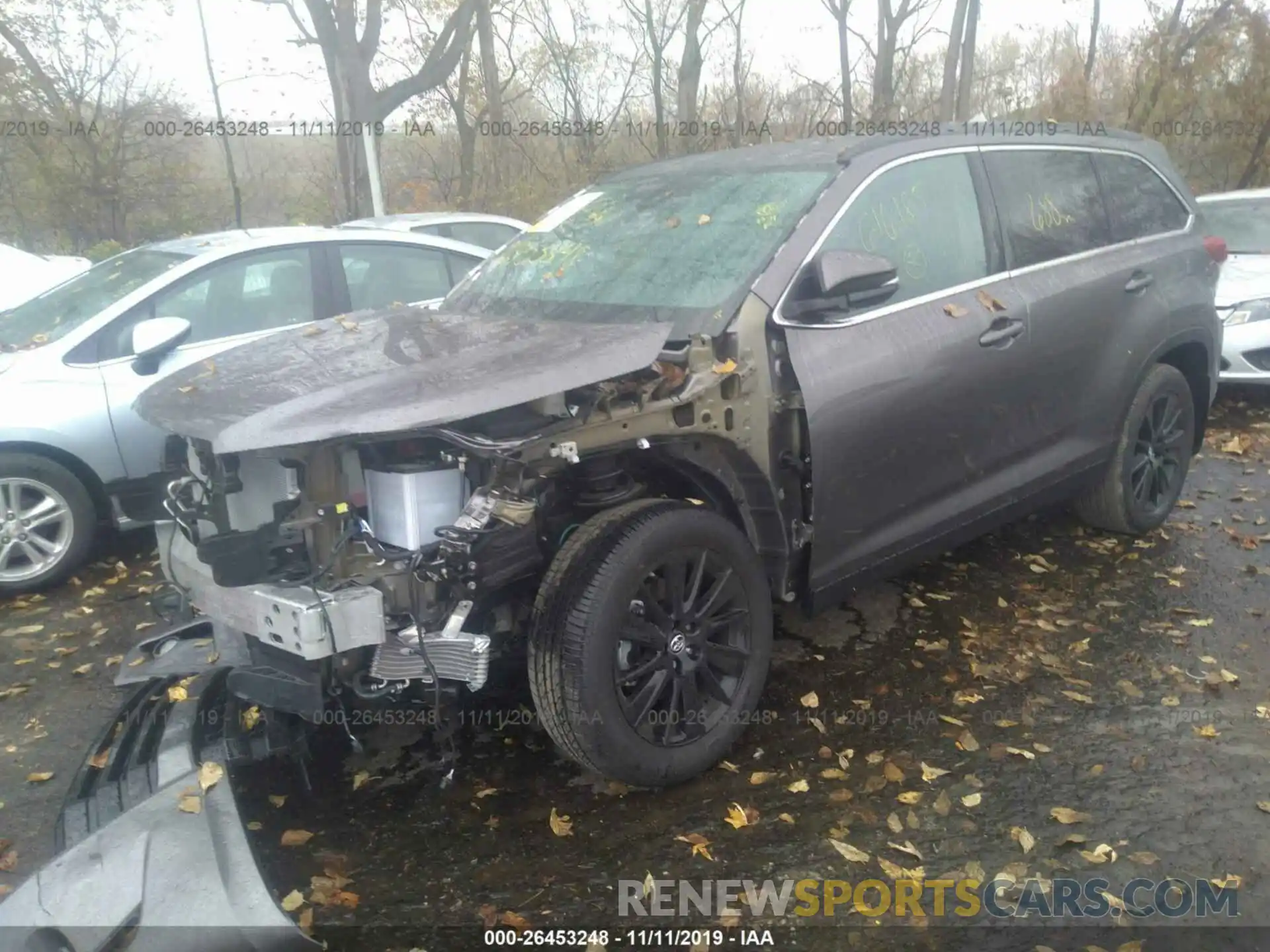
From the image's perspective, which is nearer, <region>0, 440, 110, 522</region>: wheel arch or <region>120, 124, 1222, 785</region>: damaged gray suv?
<region>120, 124, 1222, 785</region>: damaged gray suv

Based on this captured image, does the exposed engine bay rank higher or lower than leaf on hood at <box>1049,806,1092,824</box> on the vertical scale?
higher

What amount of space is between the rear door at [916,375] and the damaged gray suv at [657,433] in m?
0.01

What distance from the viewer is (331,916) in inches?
→ 99.4

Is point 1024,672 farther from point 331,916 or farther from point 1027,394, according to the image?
point 331,916

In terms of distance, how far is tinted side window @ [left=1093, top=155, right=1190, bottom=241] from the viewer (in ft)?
14.2

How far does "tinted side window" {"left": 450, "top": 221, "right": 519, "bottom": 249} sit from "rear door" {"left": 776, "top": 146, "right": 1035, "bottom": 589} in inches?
169

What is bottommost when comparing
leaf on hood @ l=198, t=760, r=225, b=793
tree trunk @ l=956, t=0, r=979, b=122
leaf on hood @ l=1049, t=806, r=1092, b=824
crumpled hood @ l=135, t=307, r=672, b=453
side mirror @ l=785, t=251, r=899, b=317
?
leaf on hood @ l=1049, t=806, r=1092, b=824

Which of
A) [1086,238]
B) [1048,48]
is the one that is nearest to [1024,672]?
[1086,238]

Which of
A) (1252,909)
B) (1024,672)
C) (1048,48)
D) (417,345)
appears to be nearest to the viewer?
(1252,909)

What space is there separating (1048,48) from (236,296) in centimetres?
2303

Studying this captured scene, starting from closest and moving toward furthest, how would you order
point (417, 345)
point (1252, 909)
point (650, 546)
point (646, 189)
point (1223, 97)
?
point (1252, 909) → point (650, 546) → point (417, 345) → point (646, 189) → point (1223, 97)

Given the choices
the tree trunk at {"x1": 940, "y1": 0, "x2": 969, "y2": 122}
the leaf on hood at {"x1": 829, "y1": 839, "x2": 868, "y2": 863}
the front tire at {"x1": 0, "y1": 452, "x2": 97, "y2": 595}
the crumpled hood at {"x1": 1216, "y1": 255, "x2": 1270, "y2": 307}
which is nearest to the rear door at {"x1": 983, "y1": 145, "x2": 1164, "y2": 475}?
the leaf on hood at {"x1": 829, "y1": 839, "x2": 868, "y2": 863}

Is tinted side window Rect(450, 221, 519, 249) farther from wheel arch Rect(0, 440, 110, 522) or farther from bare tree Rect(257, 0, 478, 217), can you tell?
bare tree Rect(257, 0, 478, 217)

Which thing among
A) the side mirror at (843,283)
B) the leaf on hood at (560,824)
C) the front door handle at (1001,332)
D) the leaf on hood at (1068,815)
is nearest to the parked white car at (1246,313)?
the front door handle at (1001,332)
